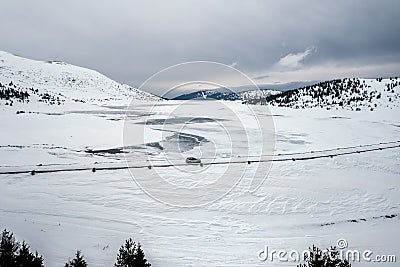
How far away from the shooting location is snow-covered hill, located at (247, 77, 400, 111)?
90.0 m

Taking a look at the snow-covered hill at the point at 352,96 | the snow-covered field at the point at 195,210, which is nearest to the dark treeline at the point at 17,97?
the snow-covered field at the point at 195,210

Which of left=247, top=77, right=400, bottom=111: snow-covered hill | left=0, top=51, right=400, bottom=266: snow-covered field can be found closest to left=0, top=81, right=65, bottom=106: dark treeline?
left=0, top=51, right=400, bottom=266: snow-covered field

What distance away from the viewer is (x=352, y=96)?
105062 millimetres

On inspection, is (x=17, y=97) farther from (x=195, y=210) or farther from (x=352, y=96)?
(x=352, y=96)

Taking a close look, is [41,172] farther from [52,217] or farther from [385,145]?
[385,145]

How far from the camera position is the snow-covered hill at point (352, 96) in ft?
295

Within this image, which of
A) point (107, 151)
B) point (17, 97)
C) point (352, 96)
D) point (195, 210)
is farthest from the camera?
point (352, 96)

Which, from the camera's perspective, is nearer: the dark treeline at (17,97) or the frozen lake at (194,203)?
the frozen lake at (194,203)

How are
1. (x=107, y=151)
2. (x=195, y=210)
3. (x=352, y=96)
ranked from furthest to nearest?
1. (x=352, y=96)
2. (x=107, y=151)
3. (x=195, y=210)

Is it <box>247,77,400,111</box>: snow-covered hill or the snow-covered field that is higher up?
<box>247,77,400,111</box>: snow-covered hill

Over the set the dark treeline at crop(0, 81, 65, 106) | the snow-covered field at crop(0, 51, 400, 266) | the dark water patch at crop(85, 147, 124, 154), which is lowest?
the snow-covered field at crop(0, 51, 400, 266)

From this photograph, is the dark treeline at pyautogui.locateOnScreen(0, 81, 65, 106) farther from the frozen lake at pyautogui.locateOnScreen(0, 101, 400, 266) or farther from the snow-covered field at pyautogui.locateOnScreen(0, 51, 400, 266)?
the snow-covered field at pyautogui.locateOnScreen(0, 51, 400, 266)

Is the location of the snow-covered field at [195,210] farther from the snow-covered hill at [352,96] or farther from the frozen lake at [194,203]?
the snow-covered hill at [352,96]

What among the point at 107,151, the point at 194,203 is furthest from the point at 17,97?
the point at 194,203
